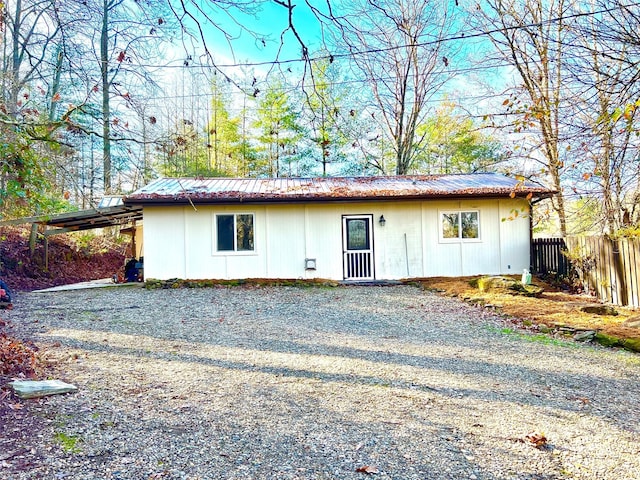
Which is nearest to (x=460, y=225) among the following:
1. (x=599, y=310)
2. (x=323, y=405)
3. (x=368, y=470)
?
(x=599, y=310)

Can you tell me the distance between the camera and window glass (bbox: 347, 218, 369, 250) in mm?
11461

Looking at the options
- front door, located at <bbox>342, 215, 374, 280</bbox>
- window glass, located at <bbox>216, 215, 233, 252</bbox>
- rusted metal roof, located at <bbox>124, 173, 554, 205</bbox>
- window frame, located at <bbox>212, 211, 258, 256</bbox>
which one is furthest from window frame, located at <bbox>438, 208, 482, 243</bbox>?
window glass, located at <bbox>216, 215, 233, 252</bbox>

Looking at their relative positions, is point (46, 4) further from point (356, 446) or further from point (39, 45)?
point (356, 446)

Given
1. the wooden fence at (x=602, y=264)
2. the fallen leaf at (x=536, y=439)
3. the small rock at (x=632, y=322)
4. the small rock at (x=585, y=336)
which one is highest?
the wooden fence at (x=602, y=264)

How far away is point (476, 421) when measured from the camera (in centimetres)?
289

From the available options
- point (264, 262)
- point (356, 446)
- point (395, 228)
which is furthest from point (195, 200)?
point (356, 446)

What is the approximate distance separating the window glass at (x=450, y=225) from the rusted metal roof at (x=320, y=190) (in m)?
0.77

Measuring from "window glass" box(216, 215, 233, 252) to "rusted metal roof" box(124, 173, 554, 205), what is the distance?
65 centimetres

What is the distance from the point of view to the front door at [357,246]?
11.4 m

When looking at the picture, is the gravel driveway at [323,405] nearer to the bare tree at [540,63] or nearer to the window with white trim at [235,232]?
the bare tree at [540,63]

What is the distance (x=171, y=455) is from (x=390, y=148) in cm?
2081

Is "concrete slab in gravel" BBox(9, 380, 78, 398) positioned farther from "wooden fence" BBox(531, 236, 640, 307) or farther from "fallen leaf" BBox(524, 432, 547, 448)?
"wooden fence" BBox(531, 236, 640, 307)

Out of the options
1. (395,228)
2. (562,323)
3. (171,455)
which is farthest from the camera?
(395,228)

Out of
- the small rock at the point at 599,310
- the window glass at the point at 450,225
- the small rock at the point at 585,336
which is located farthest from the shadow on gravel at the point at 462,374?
the window glass at the point at 450,225
